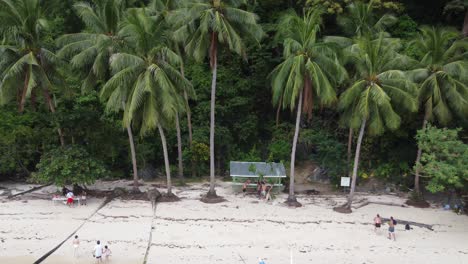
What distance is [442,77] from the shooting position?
22.5 m

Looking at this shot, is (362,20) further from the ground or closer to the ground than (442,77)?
further from the ground

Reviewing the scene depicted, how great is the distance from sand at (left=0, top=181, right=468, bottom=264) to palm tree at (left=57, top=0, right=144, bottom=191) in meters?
5.09

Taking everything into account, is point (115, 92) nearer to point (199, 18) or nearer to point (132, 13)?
point (132, 13)

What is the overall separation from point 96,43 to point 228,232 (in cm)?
1259

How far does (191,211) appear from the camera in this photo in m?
22.1

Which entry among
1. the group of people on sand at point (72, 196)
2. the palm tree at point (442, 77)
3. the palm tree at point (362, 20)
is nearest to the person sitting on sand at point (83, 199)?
the group of people on sand at point (72, 196)

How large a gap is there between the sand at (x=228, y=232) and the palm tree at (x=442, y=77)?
4830mm

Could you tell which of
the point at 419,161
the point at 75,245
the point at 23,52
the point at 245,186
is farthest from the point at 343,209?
the point at 23,52

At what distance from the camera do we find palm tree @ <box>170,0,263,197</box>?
72.7 ft

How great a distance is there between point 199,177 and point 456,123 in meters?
17.4

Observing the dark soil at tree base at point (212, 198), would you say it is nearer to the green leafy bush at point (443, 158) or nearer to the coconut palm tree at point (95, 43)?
the coconut palm tree at point (95, 43)

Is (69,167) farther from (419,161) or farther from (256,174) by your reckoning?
(419,161)

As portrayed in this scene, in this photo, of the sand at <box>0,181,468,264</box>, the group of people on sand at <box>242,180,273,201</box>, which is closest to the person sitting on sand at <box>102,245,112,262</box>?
the sand at <box>0,181,468,264</box>

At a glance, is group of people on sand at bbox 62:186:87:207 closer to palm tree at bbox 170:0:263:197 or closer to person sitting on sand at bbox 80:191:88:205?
person sitting on sand at bbox 80:191:88:205
